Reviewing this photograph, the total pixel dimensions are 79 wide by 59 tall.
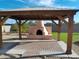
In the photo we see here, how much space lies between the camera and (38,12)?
9.19 metres

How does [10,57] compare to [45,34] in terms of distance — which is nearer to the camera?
[10,57]

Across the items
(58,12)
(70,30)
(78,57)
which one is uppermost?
(58,12)

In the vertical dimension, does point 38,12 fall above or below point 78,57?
above

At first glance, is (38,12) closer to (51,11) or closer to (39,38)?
(51,11)

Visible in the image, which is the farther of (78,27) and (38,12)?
(78,27)

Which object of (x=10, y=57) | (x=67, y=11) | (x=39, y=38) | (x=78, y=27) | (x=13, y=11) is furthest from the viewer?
(x=78, y=27)

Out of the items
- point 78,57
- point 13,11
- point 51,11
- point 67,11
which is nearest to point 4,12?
point 13,11

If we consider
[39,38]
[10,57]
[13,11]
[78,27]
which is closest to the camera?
[10,57]

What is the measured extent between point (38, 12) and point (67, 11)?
5.45ft

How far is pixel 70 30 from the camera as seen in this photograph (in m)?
8.91

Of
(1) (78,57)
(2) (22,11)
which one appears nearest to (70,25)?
(1) (78,57)

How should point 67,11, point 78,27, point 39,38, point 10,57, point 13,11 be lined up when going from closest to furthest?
point 10,57
point 67,11
point 13,11
point 39,38
point 78,27

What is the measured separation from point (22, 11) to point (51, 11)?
5.63 ft

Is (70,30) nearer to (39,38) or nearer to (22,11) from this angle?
(22,11)
